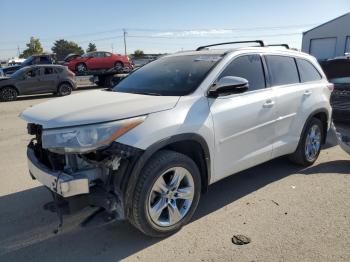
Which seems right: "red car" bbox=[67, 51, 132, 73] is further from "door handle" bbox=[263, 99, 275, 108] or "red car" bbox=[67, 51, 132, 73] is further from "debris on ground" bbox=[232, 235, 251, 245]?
"debris on ground" bbox=[232, 235, 251, 245]

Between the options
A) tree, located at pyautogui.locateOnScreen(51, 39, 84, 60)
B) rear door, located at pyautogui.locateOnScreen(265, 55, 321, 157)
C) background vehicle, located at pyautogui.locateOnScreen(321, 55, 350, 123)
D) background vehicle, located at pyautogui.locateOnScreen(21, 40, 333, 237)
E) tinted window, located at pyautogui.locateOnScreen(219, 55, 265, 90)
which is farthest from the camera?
tree, located at pyautogui.locateOnScreen(51, 39, 84, 60)

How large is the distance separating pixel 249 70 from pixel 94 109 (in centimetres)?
206

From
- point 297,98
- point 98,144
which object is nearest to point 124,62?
point 297,98

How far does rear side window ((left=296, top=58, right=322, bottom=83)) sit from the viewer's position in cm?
542

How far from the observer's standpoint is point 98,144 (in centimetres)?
312

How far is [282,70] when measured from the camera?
16.5 feet

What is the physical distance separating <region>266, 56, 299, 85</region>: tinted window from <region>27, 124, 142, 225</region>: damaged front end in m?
2.45

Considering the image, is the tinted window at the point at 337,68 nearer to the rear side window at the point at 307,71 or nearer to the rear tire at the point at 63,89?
the rear side window at the point at 307,71

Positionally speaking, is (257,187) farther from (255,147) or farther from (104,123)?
(104,123)

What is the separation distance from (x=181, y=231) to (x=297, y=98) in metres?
2.55

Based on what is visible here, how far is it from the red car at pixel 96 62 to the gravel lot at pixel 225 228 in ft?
64.8

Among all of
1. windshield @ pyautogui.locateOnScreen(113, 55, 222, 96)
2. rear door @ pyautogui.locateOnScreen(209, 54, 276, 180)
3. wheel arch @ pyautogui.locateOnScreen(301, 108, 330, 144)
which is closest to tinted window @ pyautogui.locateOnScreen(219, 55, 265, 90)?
rear door @ pyautogui.locateOnScreen(209, 54, 276, 180)

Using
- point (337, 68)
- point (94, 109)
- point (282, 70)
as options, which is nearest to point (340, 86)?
point (337, 68)

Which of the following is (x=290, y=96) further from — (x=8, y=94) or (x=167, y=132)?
(x=8, y=94)
